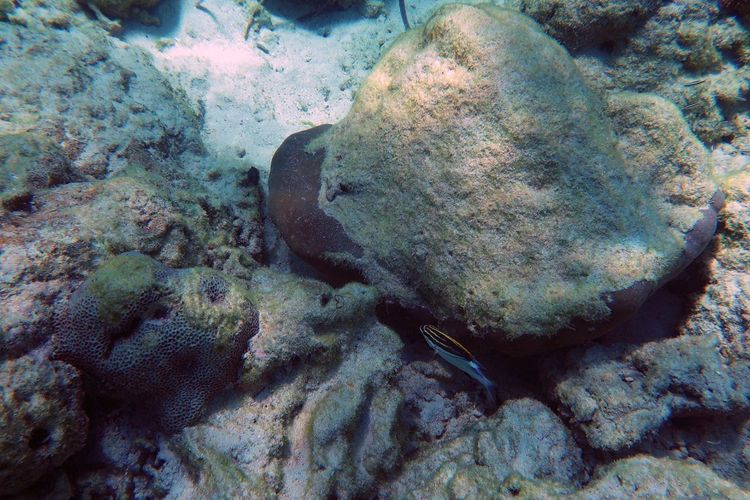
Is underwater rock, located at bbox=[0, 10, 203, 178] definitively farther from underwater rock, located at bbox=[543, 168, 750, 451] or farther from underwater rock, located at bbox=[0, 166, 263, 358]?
underwater rock, located at bbox=[543, 168, 750, 451]

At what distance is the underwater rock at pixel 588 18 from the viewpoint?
11.5 feet

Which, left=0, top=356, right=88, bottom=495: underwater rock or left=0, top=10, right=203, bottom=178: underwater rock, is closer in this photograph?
left=0, top=356, right=88, bottom=495: underwater rock

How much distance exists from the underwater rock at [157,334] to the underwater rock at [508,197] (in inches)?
41.7

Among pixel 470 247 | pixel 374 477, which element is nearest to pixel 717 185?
pixel 470 247

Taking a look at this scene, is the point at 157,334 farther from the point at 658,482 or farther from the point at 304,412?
the point at 658,482

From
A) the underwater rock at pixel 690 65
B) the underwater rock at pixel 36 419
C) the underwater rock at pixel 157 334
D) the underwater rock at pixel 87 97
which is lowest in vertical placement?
the underwater rock at pixel 36 419

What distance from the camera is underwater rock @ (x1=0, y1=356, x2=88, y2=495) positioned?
1.70 metres

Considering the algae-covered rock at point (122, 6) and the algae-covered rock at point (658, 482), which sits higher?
the algae-covered rock at point (122, 6)

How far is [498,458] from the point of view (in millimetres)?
2479

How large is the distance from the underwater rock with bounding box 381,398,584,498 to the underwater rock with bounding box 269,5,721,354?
23.7 inches

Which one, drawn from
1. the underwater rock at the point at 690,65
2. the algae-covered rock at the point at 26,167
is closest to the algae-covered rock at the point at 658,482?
the underwater rock at the point at 690,65

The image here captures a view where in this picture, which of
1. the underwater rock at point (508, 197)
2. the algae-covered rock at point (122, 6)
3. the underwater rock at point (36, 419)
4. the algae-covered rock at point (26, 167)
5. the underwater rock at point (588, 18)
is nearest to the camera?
the underwater rock at point (36, 419)

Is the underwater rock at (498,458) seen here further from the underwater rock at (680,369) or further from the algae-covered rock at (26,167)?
the algae-covered rock at (26,167)

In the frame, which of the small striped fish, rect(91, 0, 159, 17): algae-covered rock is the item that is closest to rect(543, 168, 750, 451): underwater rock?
the small striped fish
